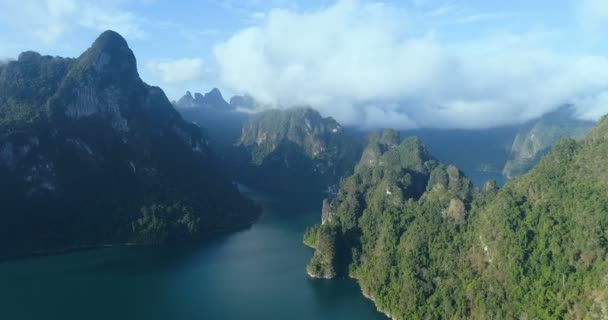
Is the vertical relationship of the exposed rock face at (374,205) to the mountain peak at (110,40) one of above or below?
below

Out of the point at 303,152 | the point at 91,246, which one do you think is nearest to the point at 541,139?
the point at 303,152

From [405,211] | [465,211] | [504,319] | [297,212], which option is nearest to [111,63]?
[297,212]

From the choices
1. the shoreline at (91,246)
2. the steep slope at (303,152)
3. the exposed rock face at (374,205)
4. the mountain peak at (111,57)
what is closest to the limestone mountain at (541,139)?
the steep slope at (303,152)

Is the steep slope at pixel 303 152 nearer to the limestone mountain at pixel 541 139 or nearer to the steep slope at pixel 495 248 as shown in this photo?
the limestone mountain at pixel 541 139

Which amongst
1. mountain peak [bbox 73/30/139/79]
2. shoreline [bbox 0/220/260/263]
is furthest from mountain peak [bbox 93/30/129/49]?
shoreline [bbox 0/220/260/263]

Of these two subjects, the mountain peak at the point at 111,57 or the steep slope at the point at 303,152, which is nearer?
the mountain peak at the point at 111,57
